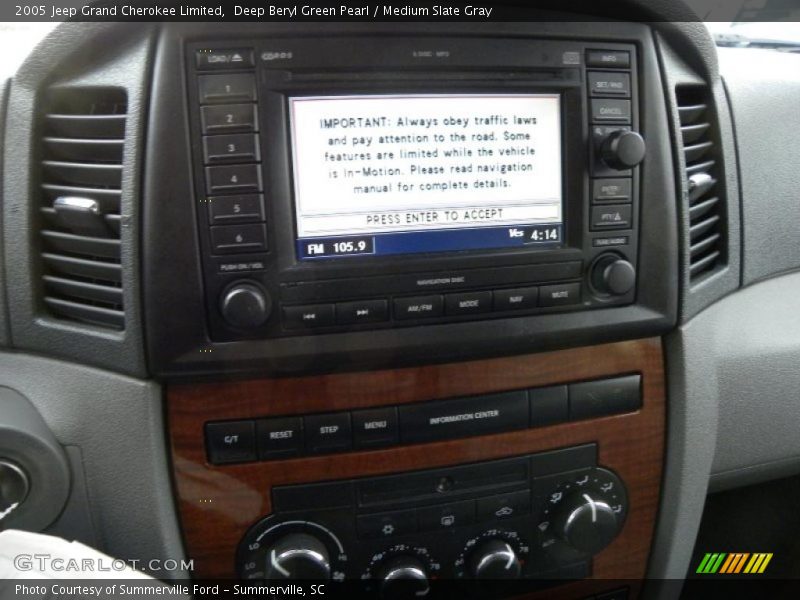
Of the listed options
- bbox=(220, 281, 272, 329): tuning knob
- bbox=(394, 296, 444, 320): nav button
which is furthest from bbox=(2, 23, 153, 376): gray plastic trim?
bbox=(394, 296, 444, 320): nav button

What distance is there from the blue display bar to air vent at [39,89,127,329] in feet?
0.84

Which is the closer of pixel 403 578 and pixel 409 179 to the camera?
pixel 409 179

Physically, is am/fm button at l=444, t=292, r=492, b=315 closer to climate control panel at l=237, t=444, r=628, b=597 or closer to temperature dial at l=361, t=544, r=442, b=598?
climate control panel at l=237, t=444, r=628, b=597

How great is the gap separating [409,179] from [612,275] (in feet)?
1.07

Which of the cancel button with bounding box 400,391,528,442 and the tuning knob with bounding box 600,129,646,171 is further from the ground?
Answer: the tuning knob with bounding box 600,129,646,171

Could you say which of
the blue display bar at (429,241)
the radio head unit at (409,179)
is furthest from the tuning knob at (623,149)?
the blue display bar at (429,241)

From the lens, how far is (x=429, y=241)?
3.24 ft

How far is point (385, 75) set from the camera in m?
0.94

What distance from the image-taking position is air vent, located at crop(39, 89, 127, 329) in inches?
37.2

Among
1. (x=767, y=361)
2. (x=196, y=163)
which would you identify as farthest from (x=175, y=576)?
(x=767, y=361)

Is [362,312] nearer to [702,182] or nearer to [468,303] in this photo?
[468,303]
